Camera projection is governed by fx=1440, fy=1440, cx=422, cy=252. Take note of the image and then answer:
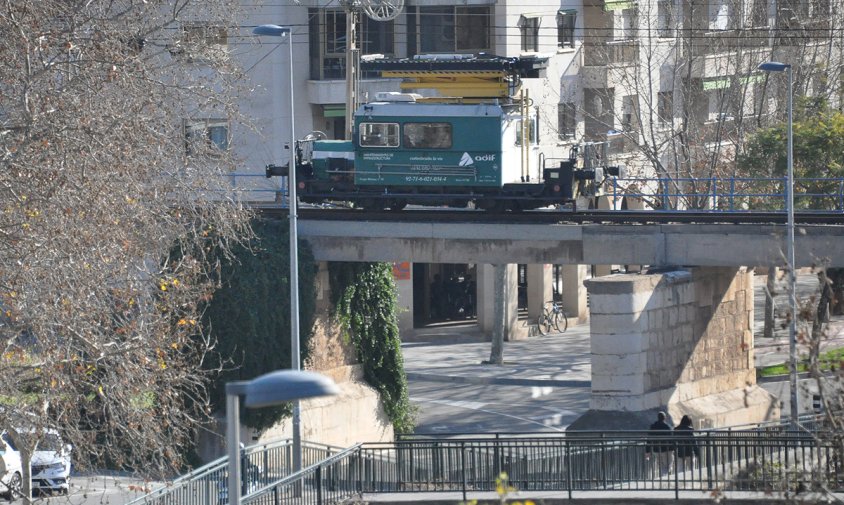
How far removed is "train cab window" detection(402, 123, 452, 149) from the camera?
1273 inches

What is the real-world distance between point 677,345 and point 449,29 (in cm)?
2215

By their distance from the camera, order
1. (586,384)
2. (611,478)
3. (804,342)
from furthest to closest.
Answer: (586,384) → (611,478) → (804,342)

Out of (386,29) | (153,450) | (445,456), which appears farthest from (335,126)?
(153,450)

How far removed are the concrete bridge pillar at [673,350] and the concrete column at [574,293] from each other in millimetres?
19627

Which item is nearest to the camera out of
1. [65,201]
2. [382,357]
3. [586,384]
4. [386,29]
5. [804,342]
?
[804,342]

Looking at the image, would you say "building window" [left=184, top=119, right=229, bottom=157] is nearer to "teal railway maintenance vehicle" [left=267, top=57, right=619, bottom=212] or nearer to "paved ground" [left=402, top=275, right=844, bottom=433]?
"teal railway maintenance vehicle" [left=267, top=57, right=619, bottom=212]

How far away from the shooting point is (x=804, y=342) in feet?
41.6

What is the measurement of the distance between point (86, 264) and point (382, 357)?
1729 centimetres

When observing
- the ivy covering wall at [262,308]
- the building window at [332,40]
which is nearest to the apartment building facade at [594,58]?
the building window at [332,40]

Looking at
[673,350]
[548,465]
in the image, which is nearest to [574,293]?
[673,350]

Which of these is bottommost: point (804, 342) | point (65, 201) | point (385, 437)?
point (385, 437)

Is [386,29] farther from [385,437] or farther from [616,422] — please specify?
[616,422]

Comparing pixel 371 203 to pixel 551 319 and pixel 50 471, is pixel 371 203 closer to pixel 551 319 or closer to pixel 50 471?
pixel 50 471

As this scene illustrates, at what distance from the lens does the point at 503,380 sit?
40.7 metres
